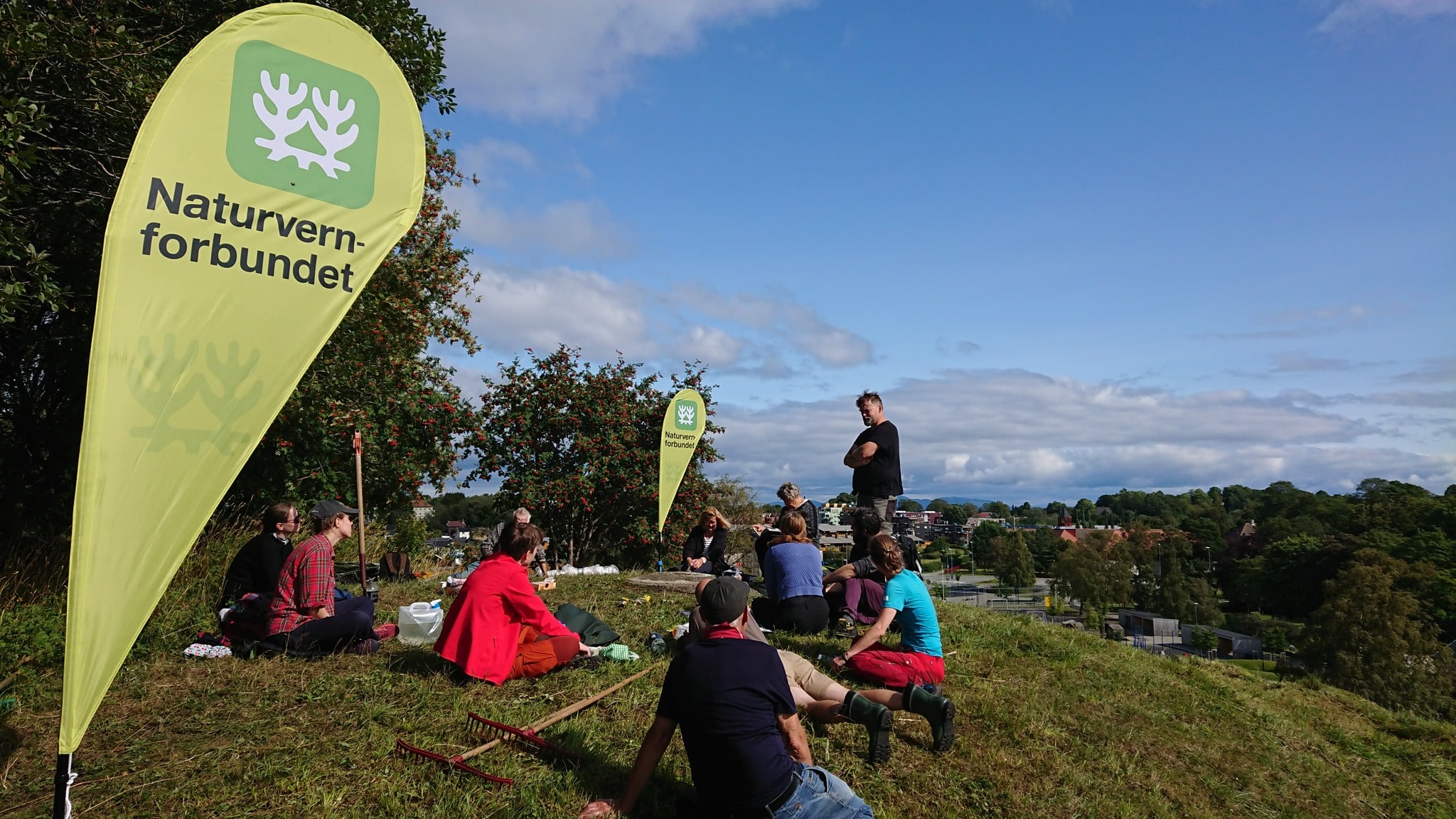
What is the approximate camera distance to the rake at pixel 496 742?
12.9ft

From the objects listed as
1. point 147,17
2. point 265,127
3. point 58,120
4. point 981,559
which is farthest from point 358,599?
point 981,559

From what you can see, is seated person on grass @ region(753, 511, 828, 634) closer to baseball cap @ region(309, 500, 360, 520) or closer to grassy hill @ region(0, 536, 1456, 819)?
grassy hill @ region(0, 536, 1456, 819)

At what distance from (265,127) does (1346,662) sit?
158 feet

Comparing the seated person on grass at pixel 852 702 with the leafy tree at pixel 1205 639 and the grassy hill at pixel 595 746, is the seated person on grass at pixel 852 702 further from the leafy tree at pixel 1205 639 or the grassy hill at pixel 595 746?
the leafy tree at pixel 1205 639

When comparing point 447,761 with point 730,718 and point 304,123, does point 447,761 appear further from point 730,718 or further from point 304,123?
point 304,123

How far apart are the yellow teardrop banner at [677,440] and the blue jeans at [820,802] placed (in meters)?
10.4

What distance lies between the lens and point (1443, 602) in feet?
162

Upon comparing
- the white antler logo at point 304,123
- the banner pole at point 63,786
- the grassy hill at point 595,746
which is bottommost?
the grassy hill at point 595,746

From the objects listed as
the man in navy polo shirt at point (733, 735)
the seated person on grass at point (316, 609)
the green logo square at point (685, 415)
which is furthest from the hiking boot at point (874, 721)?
the green logo square at point (685, 415)

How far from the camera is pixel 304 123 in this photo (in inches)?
148

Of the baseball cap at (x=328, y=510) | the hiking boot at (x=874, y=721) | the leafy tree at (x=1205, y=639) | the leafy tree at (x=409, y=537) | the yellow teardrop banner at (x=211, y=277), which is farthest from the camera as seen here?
the leafy tree at (x=1205, y=639)

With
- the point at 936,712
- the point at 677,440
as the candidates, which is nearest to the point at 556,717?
the point at 936,712

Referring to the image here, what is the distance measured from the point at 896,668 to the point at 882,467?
261 centimetres

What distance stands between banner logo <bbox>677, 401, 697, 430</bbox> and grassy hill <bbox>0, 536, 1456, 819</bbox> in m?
7.46
